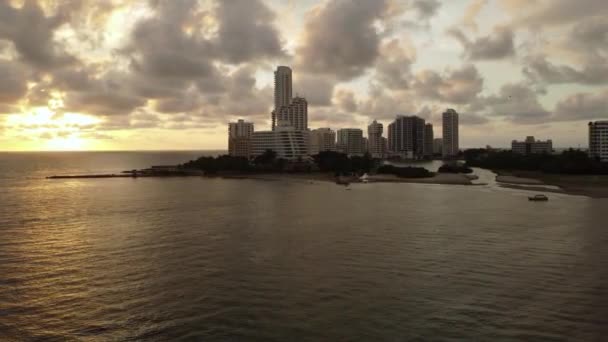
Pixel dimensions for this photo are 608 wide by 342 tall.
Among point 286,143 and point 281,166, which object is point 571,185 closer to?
point 281,166

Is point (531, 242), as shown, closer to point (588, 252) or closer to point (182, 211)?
point (588, 252)

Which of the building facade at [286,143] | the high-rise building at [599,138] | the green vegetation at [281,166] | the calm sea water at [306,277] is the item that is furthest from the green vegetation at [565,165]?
the calm sea water at [306,277]

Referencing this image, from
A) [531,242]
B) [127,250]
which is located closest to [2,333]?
[127,250]

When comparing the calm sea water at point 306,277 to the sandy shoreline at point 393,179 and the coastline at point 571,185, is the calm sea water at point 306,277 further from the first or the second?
the sandy shoreline at point 393,179

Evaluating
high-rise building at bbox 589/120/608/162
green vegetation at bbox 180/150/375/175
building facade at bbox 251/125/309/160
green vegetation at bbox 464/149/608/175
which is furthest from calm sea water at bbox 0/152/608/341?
high-rise building at bbox 589/120/608/162

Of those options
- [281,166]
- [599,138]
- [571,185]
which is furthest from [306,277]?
[599,138]

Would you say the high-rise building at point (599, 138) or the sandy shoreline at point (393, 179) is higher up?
the high-rise building at point (599, 138)

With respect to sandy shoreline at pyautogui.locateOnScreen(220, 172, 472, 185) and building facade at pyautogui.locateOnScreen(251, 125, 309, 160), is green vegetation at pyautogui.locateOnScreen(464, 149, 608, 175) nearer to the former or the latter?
sandy shoreline at pyautogui.locateOnScreen(220, 172, 472, 185)
